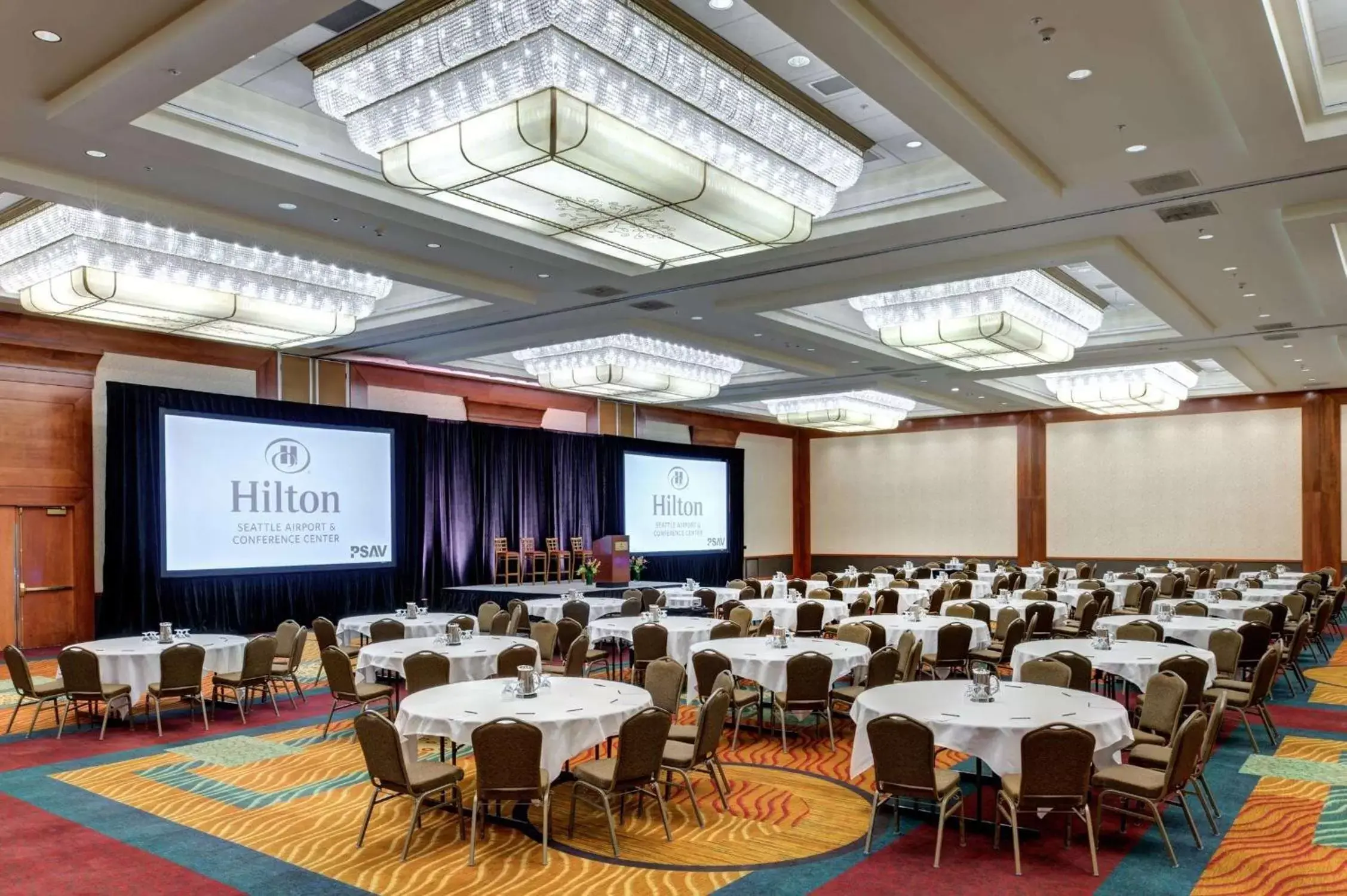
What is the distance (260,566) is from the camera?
15.4 meters

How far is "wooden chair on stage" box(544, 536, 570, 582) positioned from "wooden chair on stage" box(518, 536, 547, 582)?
136 millimetres

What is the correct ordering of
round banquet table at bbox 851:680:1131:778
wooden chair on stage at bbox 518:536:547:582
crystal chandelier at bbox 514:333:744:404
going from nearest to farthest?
→ round banquet table at bbox 851:680:1131:778, crystal chandelier at bbox 514:333:744:404, wooden chair on stage at bbox 518:536:547:582

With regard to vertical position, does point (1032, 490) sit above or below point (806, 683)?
above

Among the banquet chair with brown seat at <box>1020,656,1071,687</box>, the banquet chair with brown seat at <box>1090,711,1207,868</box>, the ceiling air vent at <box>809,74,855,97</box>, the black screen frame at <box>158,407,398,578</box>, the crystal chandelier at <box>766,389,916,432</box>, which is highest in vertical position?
the ceiling air vent at <box>809,74,855,97</box>

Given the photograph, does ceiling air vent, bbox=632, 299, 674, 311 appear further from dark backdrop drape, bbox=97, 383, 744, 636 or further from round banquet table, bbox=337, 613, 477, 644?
dark backdrop drape, bbox=97, 383, 744, 636

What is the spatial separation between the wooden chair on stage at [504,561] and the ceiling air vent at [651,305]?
7.74 m

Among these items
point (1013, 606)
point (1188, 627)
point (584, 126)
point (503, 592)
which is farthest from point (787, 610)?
point (584, 126)

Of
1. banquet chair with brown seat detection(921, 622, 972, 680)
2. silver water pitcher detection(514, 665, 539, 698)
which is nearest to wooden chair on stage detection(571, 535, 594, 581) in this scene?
banquet chair with brown seat detection(921, 622, 972, 680)

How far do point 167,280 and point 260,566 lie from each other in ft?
21.1

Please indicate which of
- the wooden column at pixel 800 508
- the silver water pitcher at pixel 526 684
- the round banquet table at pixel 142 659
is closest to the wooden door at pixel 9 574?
the round banquet table at pixel 142 659

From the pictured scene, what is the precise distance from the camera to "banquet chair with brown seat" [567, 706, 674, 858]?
5.90 metres

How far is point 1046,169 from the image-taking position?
8031mm

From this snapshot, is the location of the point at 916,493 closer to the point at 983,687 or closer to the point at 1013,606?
the point at 1013,606

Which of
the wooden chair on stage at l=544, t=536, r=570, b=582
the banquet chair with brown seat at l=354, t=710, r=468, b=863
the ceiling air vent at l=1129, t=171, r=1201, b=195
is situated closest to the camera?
the banquet chair with brown seat at l=354, t=710, r=468, b=863
